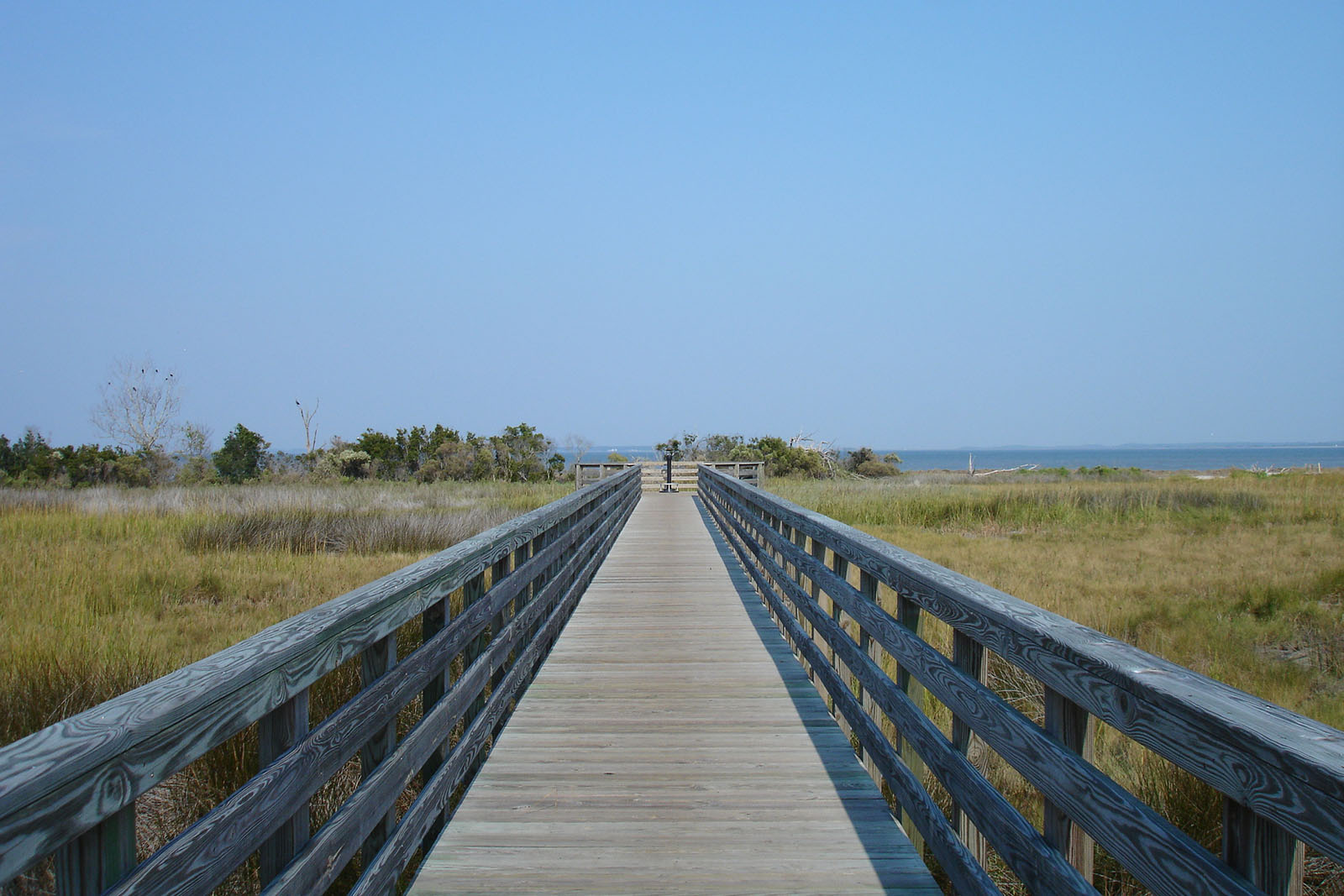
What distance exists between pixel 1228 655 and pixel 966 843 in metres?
6.59

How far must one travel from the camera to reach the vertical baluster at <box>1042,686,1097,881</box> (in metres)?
1.92

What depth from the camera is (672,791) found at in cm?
346

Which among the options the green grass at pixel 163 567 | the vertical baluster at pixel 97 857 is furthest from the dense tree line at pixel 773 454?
the vertical baluster at pixel 97 857

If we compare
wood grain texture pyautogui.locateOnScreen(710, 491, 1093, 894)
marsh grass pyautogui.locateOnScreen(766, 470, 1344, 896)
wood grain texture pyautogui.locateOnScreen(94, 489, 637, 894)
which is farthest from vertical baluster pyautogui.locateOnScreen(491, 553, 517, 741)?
marsh grass pyautogui.locateOnScreen(766, 470, 1344, 896)

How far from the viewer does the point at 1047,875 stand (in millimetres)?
1880

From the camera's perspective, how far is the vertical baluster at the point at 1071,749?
192cm

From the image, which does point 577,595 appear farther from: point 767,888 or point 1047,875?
point 1047,875

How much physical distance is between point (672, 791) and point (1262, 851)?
2479 millimetres

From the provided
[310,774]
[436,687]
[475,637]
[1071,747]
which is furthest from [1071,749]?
[475,637]

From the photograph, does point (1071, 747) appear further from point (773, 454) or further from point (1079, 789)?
point (773, 454)

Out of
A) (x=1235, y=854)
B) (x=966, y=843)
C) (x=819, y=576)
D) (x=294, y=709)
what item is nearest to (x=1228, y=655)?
(x=819, y=576)

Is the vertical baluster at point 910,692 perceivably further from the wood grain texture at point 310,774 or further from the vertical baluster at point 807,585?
the wood grain texture at point 310,774

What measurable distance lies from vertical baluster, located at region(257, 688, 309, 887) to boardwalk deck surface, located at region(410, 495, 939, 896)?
2.88 feet

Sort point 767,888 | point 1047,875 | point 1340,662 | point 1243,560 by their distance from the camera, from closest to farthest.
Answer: point 1047,875 → point 767,888 → point 1340,662 → point 1243,560
